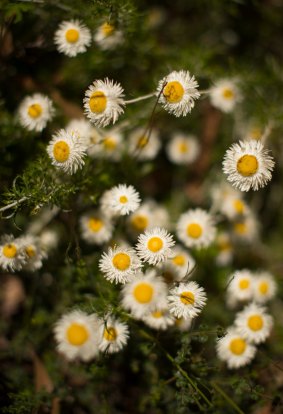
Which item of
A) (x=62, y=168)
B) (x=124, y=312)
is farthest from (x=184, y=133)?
(x=124, y=312)

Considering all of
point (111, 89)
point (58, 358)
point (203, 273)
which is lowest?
point (58, 358)

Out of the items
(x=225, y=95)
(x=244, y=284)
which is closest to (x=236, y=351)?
(x=244, y=284)

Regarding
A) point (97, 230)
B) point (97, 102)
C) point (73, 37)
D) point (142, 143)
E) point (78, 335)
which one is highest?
point (73, 37)

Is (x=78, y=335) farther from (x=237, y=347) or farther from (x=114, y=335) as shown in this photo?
(x=237, y=347)

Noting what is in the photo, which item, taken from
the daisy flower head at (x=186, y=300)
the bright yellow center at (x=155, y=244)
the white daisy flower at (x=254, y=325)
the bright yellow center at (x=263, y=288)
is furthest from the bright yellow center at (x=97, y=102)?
the bright yellow center at (x=263, y=288)

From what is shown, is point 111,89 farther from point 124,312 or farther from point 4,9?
point 124,312

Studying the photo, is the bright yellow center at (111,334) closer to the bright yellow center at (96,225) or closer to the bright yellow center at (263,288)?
the bright yellow center at (96,225)
